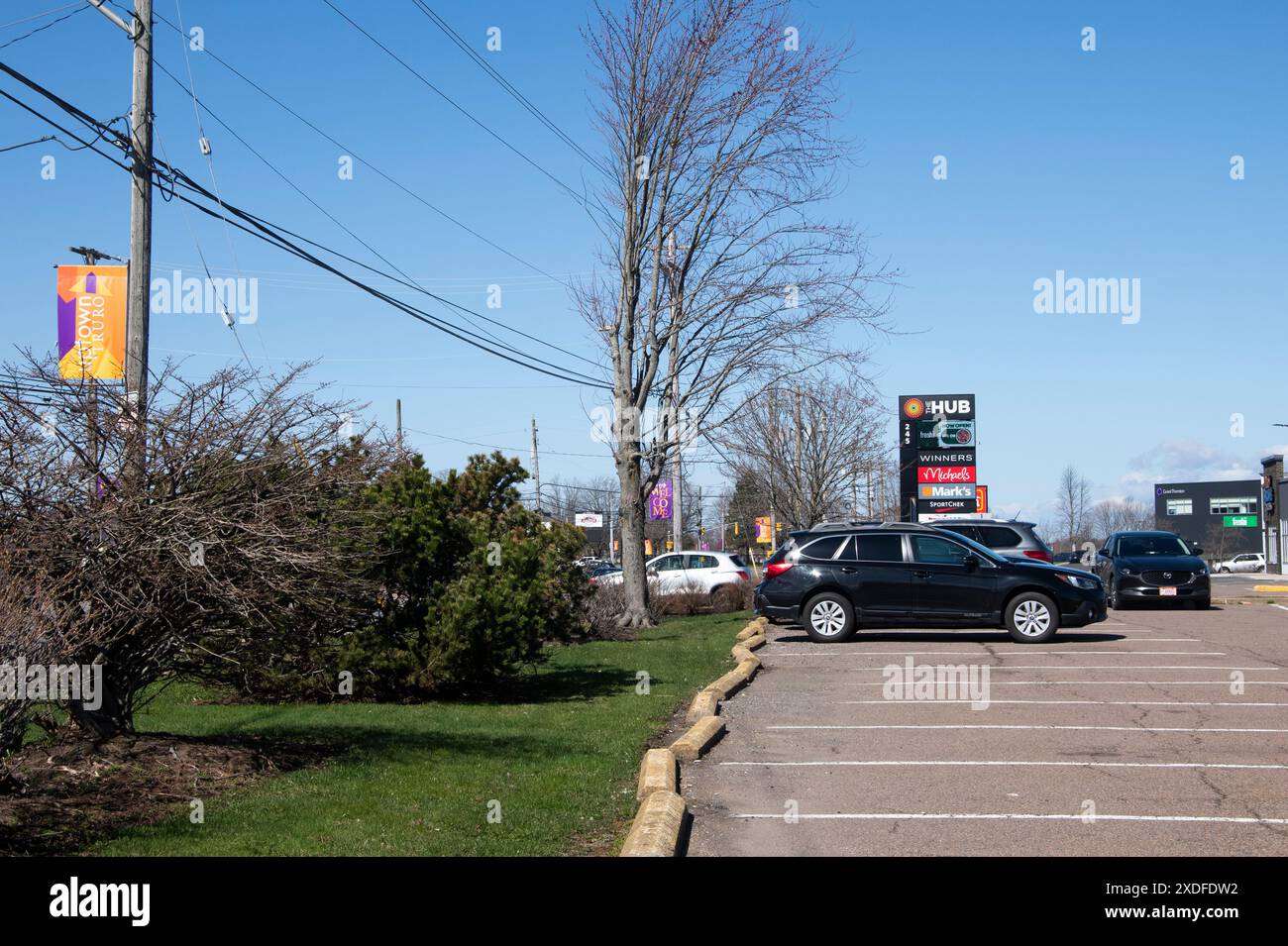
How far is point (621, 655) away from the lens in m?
18.6

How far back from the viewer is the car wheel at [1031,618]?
19.1 metres

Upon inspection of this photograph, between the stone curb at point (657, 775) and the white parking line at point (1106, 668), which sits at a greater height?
the stone curb at point (657, 775)

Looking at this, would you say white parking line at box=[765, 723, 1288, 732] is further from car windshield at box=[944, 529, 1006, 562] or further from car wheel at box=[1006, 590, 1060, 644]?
car windshield at box=[944, 529, 1006, 562]

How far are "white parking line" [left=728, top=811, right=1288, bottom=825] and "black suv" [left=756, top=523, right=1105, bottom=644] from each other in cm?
1162

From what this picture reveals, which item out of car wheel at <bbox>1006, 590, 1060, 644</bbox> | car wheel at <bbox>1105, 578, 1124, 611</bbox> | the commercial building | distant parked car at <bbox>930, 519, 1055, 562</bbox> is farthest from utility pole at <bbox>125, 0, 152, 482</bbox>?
the commercial building

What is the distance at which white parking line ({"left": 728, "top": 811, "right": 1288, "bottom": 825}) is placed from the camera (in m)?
7.61

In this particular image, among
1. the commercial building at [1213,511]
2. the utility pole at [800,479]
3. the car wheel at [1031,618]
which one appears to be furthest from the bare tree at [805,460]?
the commercial building at [1213,511]

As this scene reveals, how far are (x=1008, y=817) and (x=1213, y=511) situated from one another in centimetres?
10893

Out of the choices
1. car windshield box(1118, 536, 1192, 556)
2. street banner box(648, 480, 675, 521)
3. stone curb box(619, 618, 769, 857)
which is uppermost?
street banner box(648, 480, 675, 521)

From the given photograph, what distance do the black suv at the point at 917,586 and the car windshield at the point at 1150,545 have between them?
29.5ft

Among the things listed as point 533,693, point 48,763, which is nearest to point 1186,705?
point 533,693

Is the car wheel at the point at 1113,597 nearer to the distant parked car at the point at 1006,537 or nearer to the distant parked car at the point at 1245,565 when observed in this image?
the distant parked car at the point at 1006,537
